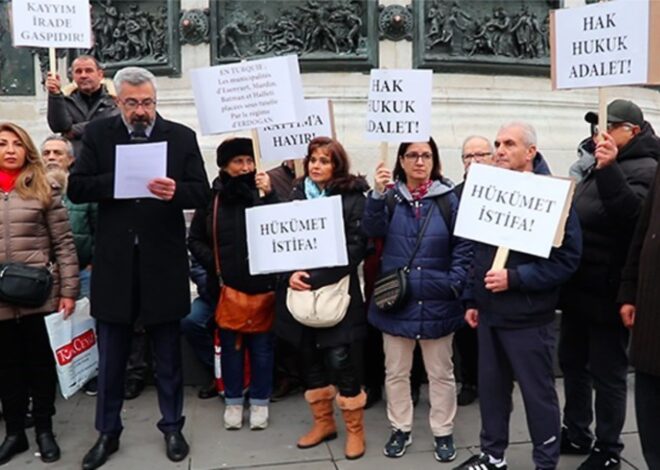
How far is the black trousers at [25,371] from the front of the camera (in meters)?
4.54

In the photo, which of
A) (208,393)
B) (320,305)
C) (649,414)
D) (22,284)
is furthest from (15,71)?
(649,414)

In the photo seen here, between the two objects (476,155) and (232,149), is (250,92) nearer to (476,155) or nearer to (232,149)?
(232,149)

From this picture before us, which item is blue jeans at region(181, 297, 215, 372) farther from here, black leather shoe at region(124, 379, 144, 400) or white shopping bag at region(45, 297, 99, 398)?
white shopping bag at region(45, 297, 99, 398)

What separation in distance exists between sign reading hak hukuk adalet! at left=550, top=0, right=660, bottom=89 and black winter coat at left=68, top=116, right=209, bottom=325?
7.43ft

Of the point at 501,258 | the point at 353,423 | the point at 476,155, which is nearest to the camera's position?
the point at 501,258

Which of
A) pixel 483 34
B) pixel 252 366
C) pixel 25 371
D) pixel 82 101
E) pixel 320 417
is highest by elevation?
pixel 483 34

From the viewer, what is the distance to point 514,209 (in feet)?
12.9

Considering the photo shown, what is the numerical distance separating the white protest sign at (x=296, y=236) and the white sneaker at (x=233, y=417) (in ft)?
3.49

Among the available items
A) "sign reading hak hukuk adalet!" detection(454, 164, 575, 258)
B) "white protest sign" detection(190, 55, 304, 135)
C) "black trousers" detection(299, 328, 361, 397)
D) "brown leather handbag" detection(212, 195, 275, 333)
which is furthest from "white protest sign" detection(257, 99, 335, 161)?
"sign reading hak hukuk adalet!" detection(454, 164, 575, 258)

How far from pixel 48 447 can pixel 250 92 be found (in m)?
2.52

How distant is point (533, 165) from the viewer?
4172 millimetres

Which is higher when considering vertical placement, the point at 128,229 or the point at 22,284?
the point at 128,229

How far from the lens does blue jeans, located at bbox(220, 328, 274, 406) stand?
16.4ft

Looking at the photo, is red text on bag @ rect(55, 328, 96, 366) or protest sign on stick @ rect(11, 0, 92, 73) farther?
protest sign on stick @ rect(11, 0, 92, 73)
